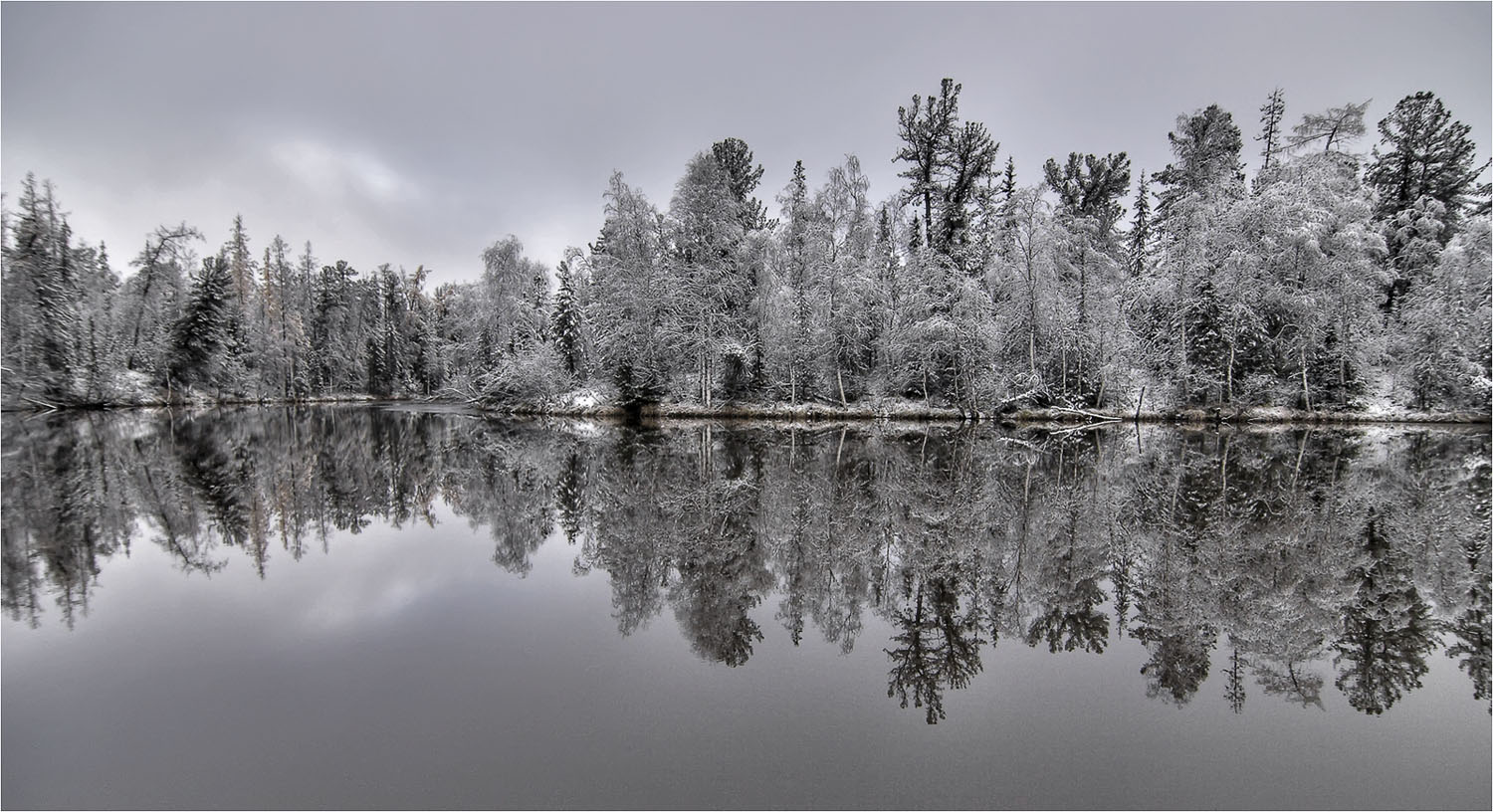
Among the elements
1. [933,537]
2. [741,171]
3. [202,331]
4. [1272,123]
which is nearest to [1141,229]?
[1272,123]

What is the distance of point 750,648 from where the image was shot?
4758mm

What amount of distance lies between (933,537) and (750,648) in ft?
12.6

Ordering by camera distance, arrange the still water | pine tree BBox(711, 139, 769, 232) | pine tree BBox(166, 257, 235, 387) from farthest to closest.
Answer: pine tree BBox(166, 257, 235, 387), pine tree BBox(711, 139, 769, 232), the still water

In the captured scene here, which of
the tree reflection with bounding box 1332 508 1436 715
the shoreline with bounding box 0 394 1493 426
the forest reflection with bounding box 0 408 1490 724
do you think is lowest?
the tree reflection with bounding box 1332 508 1436 715

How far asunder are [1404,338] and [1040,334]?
17229 millimetres

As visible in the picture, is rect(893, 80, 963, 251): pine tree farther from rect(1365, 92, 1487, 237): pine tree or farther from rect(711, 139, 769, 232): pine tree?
rect(1365, 92, 1487, 237): pine tree

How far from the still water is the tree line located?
1961 centimetres

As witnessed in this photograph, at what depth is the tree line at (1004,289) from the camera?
28547 mm

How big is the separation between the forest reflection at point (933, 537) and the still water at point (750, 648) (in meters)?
0.06

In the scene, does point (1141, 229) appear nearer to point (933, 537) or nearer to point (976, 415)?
point (976, 415)

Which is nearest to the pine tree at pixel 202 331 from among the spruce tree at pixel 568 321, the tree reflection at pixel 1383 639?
the spruce tree at pixel 568 321

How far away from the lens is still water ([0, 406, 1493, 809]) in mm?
3107

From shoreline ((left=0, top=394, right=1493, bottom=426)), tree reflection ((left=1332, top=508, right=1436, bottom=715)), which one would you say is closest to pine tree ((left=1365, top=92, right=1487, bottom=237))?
shoreline ((left=0, top=394, right=1493, bottom=426))

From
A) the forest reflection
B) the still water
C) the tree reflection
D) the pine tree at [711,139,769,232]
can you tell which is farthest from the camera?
the pine tree at [711,139,769,232]
